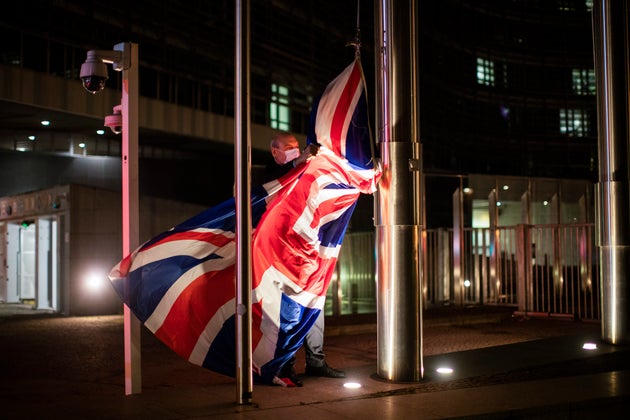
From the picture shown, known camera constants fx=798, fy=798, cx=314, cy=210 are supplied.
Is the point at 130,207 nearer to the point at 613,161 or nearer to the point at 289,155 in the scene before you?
the point at 289,155

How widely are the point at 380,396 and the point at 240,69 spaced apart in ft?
11.4

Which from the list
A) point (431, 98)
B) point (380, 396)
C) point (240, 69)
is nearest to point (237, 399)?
point (380, 396)

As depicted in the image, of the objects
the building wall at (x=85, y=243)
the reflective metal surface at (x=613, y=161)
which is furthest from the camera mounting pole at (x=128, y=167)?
the building wall at (x=85, y=243)

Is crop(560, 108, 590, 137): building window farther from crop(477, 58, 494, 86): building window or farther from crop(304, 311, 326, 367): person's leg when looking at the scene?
crop(304, 311, 326, 367): person's leg

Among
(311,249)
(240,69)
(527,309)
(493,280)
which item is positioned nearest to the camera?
(240,69)

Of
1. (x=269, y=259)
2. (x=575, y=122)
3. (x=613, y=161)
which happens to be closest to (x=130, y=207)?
(x=269, y=259)

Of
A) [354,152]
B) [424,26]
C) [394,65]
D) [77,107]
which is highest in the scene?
[424,26]

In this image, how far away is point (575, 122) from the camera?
5862cm

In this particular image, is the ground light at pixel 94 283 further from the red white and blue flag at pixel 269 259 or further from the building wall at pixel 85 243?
A: the red white and blue flag at pixel 269 259

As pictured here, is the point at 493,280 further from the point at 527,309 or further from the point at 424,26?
the point at 424,26

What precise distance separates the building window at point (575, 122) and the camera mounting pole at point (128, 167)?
5409 centimetres

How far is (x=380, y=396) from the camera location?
7.97 metres

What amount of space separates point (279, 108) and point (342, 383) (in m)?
28.6

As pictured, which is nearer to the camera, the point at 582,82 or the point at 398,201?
the point at 398,201
